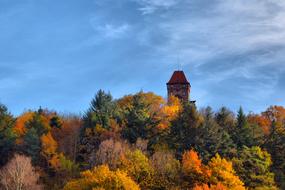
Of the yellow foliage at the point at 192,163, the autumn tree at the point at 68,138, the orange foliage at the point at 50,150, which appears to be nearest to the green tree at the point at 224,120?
the yellow foliage at the point at 192,163

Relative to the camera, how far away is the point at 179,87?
11975 cm

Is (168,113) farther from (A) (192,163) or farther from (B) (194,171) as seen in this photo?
(B) (194,171)

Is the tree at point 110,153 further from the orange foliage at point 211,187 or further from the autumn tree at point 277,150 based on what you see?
the autumn tree at point 277,150

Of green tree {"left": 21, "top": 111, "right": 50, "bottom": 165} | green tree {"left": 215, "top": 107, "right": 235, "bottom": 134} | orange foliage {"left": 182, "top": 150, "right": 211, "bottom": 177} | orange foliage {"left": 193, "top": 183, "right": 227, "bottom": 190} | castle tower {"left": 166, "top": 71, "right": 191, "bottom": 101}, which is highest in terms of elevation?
castle tower {"left": 166, "top": 71, "right": 191, "bottom": 101}

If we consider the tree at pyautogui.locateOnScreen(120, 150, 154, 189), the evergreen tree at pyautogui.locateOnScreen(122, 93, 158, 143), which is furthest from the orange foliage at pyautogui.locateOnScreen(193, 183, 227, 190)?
the evergreen tree at pyautogui.locateOnScreen(122, 93, 158, 143)

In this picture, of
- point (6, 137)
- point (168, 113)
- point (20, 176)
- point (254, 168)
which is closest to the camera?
point (20, 176)

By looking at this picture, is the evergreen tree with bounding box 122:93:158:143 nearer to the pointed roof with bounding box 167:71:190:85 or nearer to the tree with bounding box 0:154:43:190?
the tree with bounding box 0:154:43:190

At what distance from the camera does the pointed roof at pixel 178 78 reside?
119844 millimetres

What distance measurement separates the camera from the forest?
55.9 meters

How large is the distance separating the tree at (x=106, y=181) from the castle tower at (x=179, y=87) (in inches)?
2623

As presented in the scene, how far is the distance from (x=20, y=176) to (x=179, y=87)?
213 feet

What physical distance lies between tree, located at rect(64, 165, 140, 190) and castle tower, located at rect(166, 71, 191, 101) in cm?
6661

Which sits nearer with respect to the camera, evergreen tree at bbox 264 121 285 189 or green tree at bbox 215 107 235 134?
evergreen tree at bbox 264 121 285 189

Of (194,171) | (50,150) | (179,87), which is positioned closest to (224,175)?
(194,171)
